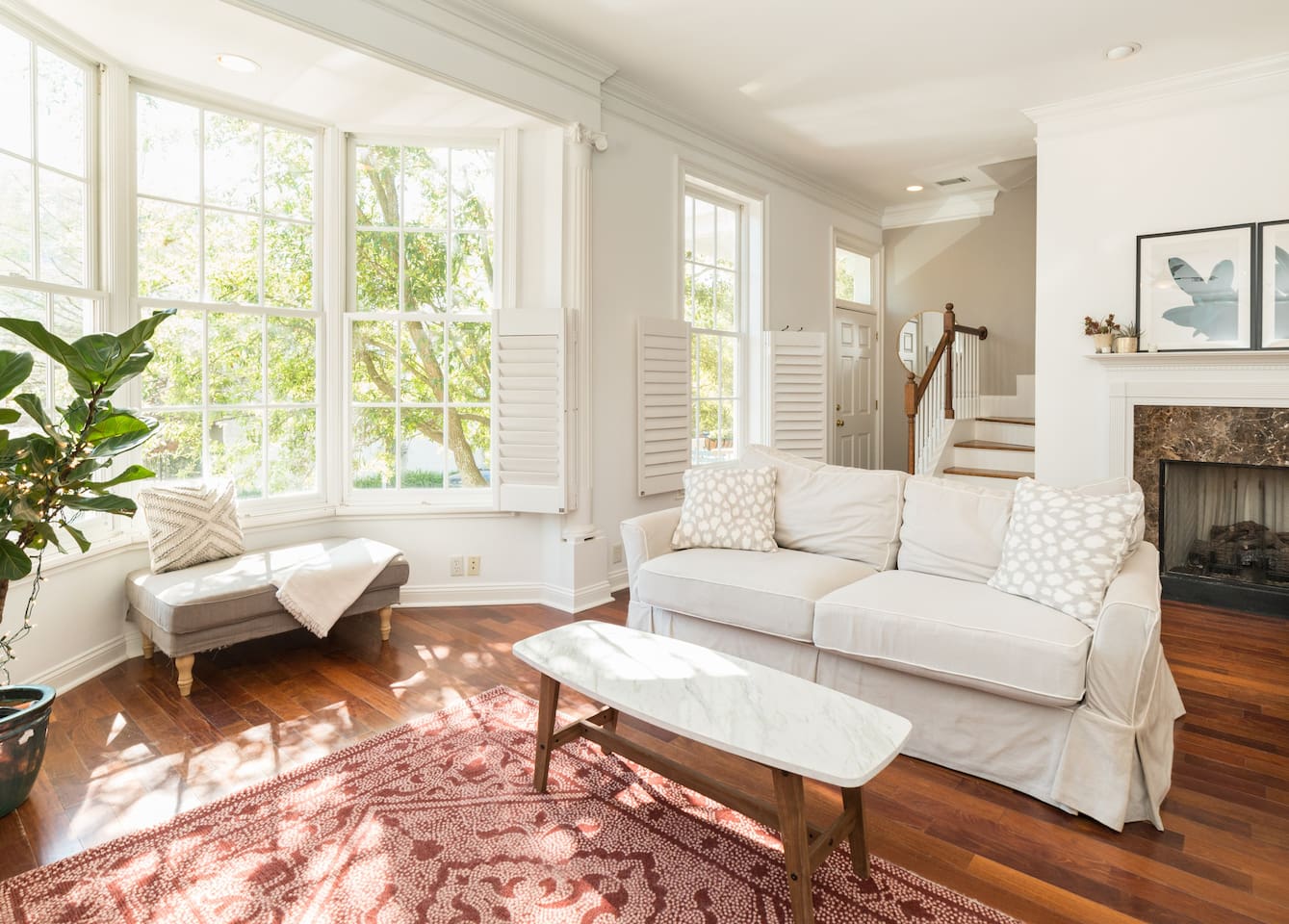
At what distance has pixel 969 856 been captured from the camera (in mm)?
1897

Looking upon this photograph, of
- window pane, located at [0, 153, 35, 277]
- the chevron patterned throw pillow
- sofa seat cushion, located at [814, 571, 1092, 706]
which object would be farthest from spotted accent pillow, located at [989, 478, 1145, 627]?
window pane, located at [0, 153, 35, 277]

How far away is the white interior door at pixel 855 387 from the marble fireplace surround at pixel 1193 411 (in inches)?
87.8

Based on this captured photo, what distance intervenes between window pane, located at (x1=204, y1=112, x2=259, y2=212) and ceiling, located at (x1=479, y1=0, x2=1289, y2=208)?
1444 mm

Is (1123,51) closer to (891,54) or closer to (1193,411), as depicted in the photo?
(891,54)

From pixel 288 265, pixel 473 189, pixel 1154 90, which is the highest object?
pixel 1154 90

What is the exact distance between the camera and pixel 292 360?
3.86 metres

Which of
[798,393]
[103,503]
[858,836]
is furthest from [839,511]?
[103,503]

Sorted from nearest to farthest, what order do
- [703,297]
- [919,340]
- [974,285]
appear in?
[703,297] → [974,285] → [919,340]

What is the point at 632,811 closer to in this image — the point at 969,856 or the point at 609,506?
the point at 969,856

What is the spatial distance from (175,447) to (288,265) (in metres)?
1.07

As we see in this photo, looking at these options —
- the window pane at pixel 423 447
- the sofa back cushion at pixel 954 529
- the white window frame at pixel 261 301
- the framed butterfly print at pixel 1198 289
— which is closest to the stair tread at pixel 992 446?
the framed butterfly print at pixel 1198 289

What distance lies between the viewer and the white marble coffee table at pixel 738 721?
1.56 meters

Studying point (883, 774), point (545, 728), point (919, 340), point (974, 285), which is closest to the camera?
point (545, 728)

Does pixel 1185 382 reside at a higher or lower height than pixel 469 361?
lower
